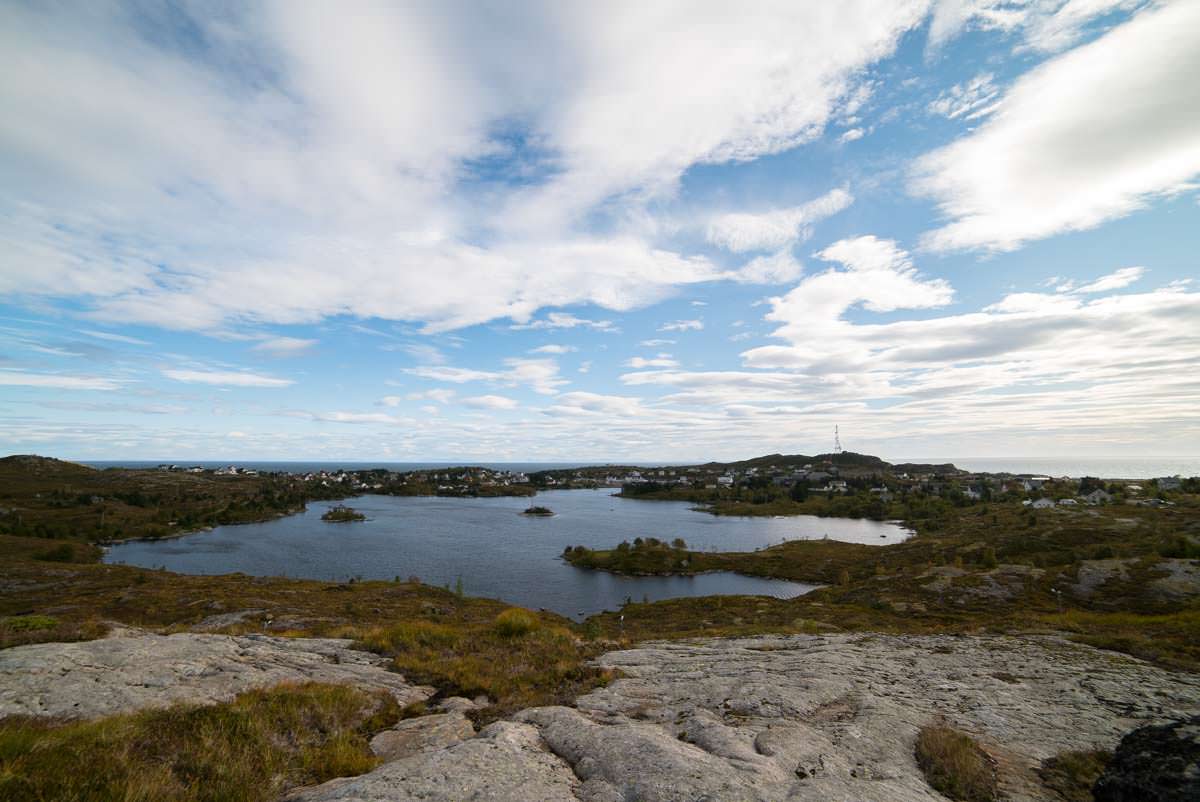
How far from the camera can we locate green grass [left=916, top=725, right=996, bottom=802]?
717 centimetres

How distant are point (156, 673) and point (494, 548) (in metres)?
110

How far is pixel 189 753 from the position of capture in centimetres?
700

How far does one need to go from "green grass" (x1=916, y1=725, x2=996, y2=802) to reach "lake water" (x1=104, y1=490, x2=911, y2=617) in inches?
2449

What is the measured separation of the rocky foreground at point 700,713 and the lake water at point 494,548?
56945 mm

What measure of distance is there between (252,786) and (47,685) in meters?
5.74

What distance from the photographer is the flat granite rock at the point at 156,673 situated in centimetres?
859

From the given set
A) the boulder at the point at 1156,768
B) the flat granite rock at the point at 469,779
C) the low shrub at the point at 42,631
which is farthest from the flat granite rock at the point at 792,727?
the low shrub at the point at 42,631

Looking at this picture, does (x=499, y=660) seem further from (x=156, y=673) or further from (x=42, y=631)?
(x=42, y=631)

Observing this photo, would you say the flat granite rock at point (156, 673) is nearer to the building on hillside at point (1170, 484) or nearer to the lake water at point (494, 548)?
the lake water at point (494, 548)

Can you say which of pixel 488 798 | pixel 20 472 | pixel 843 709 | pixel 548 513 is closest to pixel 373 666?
pixel 488 798

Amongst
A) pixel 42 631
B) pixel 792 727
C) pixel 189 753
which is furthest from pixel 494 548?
pixel 189 753

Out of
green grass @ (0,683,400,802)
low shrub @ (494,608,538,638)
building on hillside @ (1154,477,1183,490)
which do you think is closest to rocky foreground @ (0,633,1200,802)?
green grass @ (0,683,400,802)

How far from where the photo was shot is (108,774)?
600cm

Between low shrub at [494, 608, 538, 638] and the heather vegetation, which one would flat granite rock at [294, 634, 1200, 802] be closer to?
the heather vegetation
